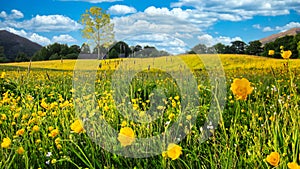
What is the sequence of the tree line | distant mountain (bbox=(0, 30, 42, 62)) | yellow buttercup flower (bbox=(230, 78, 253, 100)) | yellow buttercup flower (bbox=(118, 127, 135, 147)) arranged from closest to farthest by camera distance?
yellow buttercup flower (bbox=(230, 78, 253, 100)) < yellow buttercup flower (bbox=(118, 127, 135, 147)) < the tree line < distant mountain (bbox=(0, 30, 42, 62))

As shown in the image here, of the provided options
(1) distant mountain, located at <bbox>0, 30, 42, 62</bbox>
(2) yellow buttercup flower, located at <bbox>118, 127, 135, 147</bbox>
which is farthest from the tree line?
(1) distant mountain, located at <bbox>0, 30, 42, 62</bbox>

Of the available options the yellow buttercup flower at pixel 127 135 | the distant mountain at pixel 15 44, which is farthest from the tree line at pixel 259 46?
the distant mountain at pixel 15 44

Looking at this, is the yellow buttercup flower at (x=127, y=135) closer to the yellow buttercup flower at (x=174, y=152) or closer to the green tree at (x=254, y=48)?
the yellow buttercup flower at (x=174, y=152)

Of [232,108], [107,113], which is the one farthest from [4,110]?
[232,108]

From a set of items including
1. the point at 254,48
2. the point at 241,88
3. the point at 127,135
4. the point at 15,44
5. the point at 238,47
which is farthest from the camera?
the point at 15,44

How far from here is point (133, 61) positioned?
511 centimetres

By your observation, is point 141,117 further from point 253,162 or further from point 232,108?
point 232,108

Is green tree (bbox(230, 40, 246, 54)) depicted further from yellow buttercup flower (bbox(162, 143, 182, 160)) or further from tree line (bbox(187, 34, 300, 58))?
yellow buttercup flower (bbox(162, 143, 182, 160))

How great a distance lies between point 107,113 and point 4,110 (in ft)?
4.48

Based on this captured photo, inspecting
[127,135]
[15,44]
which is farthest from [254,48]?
[15,44]

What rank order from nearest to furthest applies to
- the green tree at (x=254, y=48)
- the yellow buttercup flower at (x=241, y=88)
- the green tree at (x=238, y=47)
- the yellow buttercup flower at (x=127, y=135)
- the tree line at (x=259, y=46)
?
the yellow buttercup flower at (x=241, y=88)
the yellow buttercup flower at (x=127, y=135)
the tree line at (x=259, y=46)
the green tree at (x=238, y=47)
the green tree at (x=254, y=48)

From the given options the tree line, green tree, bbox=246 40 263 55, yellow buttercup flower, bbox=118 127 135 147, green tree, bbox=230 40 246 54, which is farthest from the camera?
green tree, bbox=246 40 263 55

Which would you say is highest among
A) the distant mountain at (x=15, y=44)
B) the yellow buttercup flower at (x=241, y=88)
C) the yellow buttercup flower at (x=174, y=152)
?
the distant mountain at (x=15, y=44)

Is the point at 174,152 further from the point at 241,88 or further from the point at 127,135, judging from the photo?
the point at 241,88
